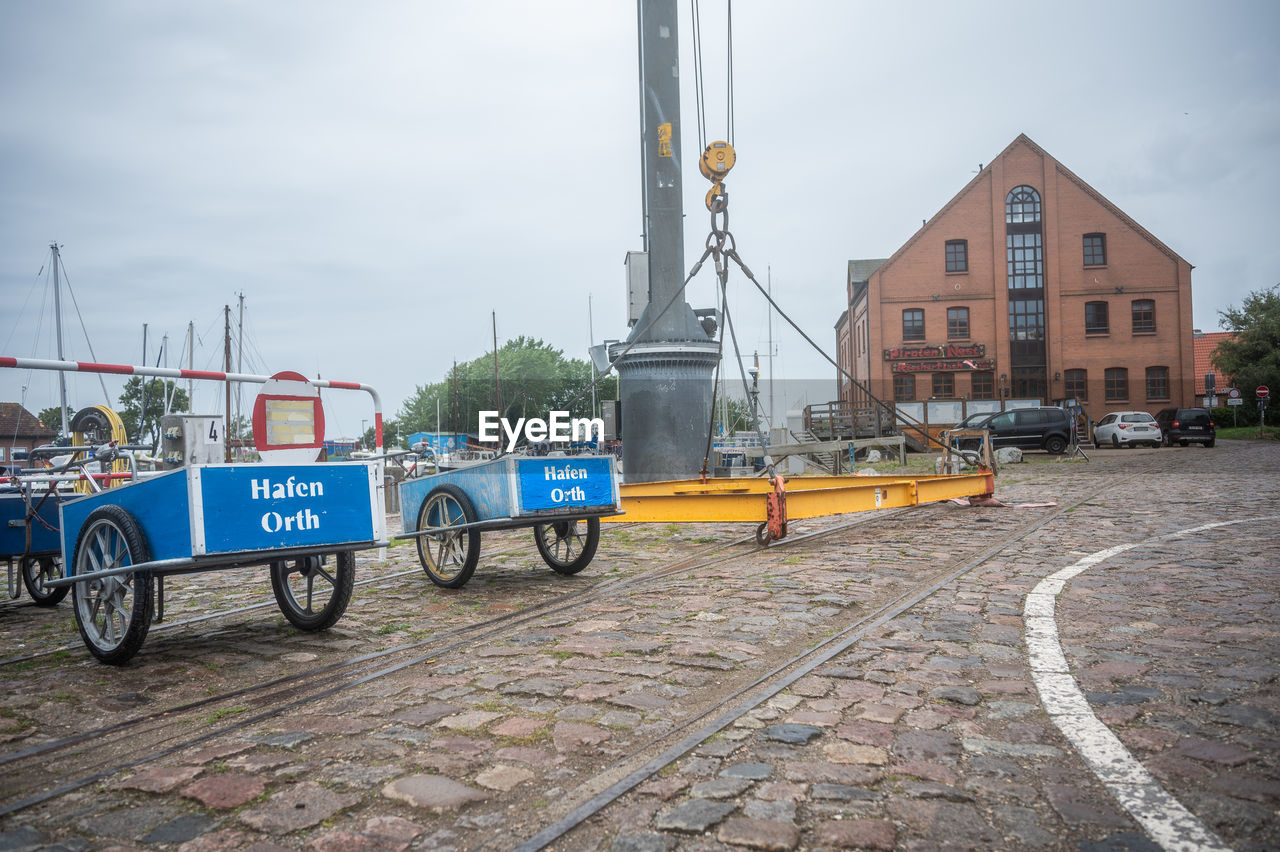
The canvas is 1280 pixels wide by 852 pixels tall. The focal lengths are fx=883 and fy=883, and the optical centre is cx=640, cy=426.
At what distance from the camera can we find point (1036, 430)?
1203 inches

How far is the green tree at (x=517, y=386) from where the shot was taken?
252ft

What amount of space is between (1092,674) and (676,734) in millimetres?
2104

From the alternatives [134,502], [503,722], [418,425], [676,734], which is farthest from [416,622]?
[418,425]

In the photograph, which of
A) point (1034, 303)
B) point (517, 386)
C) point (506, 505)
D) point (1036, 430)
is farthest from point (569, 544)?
point (517, 386)

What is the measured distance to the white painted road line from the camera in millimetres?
2502

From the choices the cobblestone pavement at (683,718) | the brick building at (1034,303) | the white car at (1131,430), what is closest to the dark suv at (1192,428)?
Result: the white car at (1131,430)

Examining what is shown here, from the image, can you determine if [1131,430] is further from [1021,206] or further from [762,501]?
[762,501]

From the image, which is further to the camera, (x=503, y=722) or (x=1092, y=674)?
(x=1092, y=674)

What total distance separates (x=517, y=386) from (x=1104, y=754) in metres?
75.7

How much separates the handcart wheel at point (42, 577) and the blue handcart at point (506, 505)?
2750 millimetres

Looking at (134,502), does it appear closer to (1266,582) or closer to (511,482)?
(511,482)

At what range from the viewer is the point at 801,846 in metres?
2.51

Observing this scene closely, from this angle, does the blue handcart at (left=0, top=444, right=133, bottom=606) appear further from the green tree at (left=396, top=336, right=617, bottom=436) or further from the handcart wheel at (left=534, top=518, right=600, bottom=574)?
the green tree at (left=396, top=336, right=617, bottom=436)

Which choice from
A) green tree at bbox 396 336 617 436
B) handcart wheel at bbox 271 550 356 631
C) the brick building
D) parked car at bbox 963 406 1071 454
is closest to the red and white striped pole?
handcart wheel at bbox 271 550 356 631
